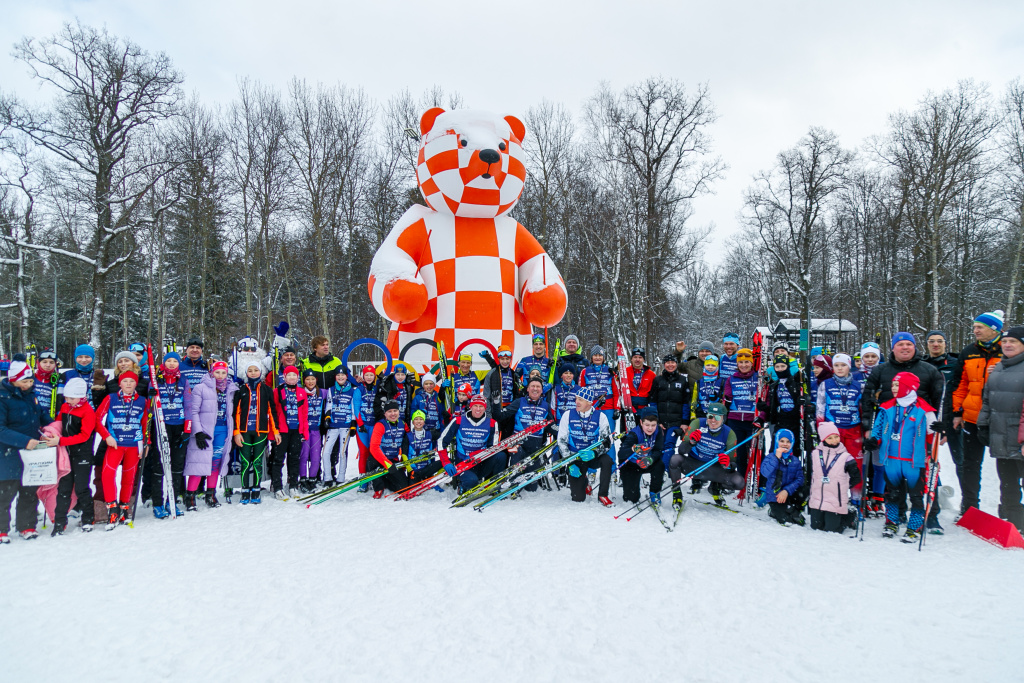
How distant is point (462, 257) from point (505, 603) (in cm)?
446

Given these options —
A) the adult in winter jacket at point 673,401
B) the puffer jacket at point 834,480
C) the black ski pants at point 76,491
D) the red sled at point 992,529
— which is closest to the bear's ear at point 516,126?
the adult in winter jacket at point 673,401

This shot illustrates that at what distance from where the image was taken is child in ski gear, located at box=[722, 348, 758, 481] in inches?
211

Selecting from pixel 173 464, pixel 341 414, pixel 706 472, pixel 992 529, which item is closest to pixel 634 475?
pixel 706 472

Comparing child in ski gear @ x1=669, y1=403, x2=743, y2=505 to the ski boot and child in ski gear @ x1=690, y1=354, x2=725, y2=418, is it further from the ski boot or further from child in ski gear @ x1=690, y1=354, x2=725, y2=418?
the ski boot

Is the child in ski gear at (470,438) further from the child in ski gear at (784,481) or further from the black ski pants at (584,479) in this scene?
the child in ski gear at (784,481)

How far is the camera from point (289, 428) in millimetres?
5395

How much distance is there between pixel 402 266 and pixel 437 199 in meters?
1.01

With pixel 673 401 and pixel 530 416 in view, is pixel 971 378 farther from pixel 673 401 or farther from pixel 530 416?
pixel 530 416

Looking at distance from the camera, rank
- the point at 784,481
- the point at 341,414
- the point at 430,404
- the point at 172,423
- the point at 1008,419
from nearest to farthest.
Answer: the point at 1008,419
the point at 784,481
the point at 172,423
the point at 341,414
the point at 430,404

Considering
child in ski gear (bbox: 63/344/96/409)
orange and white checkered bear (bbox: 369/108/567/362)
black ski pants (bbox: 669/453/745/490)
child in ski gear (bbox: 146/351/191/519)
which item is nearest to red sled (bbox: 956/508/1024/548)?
black ski pants (bbox: 669/453/745/490)

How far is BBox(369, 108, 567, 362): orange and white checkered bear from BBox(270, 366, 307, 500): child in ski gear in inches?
54.7

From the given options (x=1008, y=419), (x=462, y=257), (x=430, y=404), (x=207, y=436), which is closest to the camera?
(x=1008, y=419)

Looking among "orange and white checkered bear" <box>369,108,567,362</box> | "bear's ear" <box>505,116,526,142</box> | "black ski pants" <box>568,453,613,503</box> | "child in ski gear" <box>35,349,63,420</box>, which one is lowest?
"black ski pants" <box>568,453,613,503</box>

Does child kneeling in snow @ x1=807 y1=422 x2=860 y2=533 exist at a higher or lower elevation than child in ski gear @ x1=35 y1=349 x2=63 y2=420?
lower
